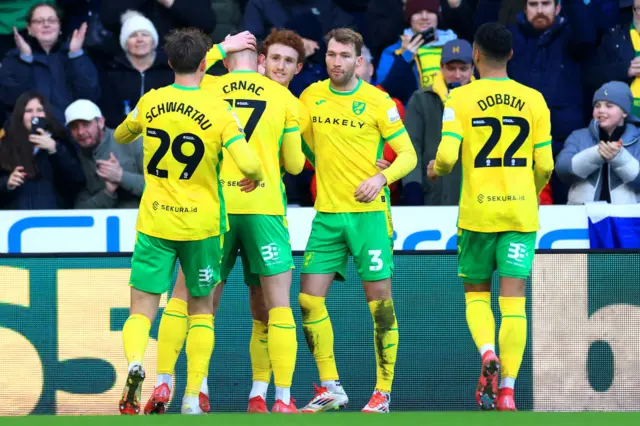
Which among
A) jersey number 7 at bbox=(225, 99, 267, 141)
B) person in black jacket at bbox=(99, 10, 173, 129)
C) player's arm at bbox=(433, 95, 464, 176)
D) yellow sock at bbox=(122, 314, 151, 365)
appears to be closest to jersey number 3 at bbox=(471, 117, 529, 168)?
player's arm at bbox=(433, 95, 464, 176)

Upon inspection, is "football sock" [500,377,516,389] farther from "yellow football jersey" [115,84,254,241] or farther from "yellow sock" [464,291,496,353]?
"yellow football jersey" [115,84,254,241]

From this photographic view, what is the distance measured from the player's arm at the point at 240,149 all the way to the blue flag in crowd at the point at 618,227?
118 inches

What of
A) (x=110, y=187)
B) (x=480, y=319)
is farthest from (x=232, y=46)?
(x=110, y=187)

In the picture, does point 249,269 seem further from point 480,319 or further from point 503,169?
point 503,169

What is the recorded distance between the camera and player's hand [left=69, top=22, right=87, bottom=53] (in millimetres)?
10391

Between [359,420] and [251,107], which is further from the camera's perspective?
[251,107]

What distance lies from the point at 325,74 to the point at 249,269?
10.6 ft

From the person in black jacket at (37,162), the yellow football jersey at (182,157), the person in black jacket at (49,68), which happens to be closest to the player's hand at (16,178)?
the person in black jacket at (37,162)

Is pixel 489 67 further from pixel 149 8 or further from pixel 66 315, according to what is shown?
pixel 149 8

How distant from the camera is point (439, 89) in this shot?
9562 millimetres

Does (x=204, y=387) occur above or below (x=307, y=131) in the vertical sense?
below

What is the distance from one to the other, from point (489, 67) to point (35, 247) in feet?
11.7

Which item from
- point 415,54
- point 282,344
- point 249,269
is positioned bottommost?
point 282,344

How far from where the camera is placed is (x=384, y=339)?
768cm
